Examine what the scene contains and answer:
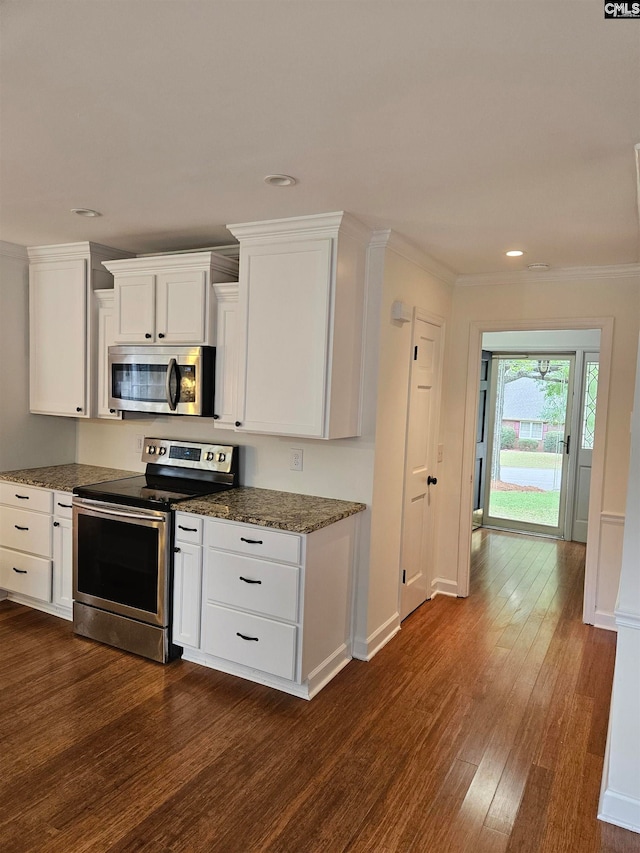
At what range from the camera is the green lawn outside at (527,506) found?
6.39m

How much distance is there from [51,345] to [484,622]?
360 centimetres

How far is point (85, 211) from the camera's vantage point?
309cm

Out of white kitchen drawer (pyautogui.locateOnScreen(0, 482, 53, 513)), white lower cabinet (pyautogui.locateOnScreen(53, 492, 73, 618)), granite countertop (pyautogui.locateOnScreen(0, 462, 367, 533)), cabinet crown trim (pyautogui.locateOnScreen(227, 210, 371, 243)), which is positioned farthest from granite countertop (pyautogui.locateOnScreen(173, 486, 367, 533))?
cabinet crown trim (pyautogui.locateOnScreen(227, 210, 371, 243))

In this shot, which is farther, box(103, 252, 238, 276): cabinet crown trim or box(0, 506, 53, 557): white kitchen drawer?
box(0, 506, 53, 557): white kitchen drawer

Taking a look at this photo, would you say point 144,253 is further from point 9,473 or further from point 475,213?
point 475,213

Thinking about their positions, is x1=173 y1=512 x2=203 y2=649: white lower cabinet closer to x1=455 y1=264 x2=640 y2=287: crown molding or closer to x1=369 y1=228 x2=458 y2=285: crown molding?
x1=369 y1=228 x2=458 y2=285: crown molding

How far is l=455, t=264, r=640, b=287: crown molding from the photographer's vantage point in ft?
12.3

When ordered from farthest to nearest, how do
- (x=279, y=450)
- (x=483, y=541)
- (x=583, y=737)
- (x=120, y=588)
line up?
(x=483, y=541)
(x=279, y=450)
(x=120, y=588)
(x=583, y=737)

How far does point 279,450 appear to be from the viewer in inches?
142

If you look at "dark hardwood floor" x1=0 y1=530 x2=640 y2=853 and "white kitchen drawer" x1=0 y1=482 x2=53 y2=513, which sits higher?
"white kitchen drawer" x1=0 y1=482 x2=53 y2=513

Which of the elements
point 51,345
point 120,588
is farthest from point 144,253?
point 120,588

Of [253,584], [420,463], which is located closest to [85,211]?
[253,584]

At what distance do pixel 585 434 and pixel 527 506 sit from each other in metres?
1.05

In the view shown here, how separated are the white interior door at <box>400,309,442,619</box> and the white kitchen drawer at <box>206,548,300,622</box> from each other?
1.14 m
